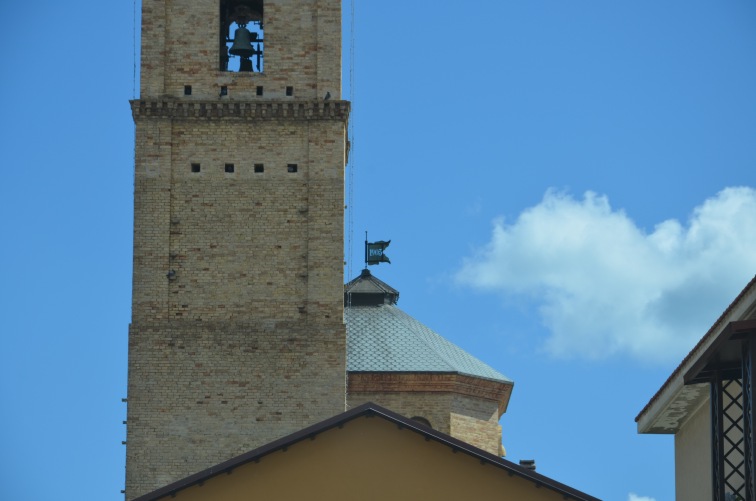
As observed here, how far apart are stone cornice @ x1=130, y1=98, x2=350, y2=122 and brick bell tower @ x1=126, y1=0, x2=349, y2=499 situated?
0.11ft

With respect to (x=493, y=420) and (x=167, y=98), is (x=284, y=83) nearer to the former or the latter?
(x=167, y=98)

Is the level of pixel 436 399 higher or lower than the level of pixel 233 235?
lower

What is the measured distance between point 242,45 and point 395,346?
9.43 metres

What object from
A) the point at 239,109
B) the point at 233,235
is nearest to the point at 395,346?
the point at 233,235

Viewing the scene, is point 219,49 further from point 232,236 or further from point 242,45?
point 232,236

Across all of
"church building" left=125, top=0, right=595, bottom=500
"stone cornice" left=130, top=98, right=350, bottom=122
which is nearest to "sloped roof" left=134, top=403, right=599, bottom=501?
"church building" left=125, top=0, right=595, bottom=500

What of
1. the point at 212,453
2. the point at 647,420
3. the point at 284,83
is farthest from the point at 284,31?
the point at 647,420

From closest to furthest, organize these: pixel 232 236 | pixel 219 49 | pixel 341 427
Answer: pixel 341 427 → pixel 232 236 → pixel 219 49

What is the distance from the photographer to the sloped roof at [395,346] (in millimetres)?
57469

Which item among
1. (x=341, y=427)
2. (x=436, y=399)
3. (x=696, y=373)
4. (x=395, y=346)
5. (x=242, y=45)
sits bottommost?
(x=341, y=427)

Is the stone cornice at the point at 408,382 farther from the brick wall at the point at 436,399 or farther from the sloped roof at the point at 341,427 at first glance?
the sloped roof at the point at 341,427

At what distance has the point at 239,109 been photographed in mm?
52688

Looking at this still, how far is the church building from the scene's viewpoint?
50531 millimetres

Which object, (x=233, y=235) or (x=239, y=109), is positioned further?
(x=239, y=109)
